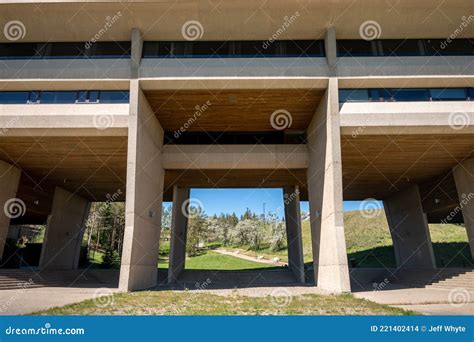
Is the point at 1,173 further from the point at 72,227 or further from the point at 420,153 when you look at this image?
the point at 420,153

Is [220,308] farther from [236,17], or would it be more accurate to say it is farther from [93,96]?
[236,17]

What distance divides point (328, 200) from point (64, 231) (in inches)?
867

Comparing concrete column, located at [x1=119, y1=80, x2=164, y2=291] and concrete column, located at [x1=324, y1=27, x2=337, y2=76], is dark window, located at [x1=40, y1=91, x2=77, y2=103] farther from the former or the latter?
concrete column, located at [x1=324, y1=27, x2=337, y2=76]

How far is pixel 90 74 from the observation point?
1567 centimetres

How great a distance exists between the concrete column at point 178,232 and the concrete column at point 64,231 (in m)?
10.2

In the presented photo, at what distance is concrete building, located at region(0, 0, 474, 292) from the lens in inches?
598

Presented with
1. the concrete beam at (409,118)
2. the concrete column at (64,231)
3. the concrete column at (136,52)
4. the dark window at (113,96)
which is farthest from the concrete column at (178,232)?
the concrete beam at (409,118)

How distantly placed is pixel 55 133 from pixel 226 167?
908 centimetres

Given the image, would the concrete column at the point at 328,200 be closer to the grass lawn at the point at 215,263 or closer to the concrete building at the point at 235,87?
the concrete building at the point at 235,87

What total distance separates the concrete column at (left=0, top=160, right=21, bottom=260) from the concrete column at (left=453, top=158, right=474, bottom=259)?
2694 cm

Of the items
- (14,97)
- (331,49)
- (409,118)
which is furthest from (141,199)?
(409,118)

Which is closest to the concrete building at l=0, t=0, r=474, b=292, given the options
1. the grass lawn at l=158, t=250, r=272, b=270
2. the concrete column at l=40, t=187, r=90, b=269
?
the concrete column at l=40, t=187, r=90, b=269

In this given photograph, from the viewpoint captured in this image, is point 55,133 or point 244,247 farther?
point 244,247

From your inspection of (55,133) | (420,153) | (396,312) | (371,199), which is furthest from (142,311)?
(371,199)
